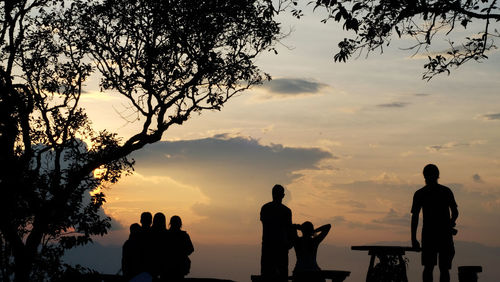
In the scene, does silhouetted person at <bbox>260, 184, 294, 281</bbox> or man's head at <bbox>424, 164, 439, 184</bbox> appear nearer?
man's head at <bbox>424, 164, 439, 184</bbox>

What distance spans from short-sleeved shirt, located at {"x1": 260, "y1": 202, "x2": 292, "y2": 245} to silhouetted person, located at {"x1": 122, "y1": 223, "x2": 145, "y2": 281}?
2.92 meters

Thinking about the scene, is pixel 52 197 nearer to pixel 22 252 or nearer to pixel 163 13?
pixel 22 252

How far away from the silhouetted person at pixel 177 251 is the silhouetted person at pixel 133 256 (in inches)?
38.6

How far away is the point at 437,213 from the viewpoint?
13.1 meters

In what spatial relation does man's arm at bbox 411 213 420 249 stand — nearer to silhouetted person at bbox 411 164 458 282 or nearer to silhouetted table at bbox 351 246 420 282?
silhouetted person at bbox 411 164 458 282

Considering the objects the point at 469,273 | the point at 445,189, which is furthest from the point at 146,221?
the point at 469,273

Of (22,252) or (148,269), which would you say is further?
(22,252)

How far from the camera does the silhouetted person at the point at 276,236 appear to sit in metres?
14.7

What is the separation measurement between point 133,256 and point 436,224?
6188 mm

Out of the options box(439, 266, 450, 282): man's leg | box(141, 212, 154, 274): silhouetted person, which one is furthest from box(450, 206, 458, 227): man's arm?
box(141, 212, 154, 274): silhouetted person

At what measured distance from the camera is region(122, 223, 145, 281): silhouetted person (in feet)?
44.1

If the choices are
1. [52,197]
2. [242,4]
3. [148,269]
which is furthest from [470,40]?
[52,197]

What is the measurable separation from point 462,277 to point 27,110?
1682 centimetres

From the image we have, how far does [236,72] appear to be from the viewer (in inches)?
1032
